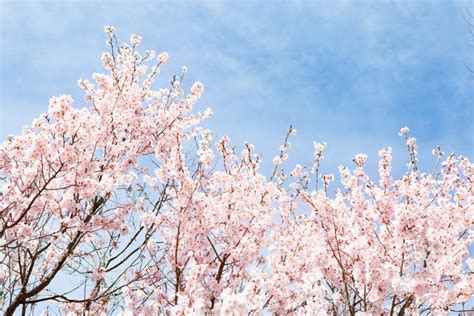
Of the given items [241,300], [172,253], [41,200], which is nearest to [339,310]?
[172,253]

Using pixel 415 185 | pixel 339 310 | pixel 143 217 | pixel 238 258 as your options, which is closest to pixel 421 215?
pixel 415 185

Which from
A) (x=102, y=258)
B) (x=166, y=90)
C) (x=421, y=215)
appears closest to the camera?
(x=421, y=215)

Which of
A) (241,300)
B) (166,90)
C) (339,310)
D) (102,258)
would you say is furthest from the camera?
(166,90)

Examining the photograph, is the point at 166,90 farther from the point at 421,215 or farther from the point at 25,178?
the point at 421,215

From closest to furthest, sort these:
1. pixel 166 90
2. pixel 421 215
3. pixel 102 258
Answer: pixel 421 215 < pixel 102 258 < pixel 166 90

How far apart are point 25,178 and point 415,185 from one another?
6.17 meters

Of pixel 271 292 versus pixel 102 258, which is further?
pixel 102 258

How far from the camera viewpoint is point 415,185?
7680 millimetres

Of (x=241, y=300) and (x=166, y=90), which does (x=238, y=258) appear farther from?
(x=166, y=90)

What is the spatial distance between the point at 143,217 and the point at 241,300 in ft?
10.9

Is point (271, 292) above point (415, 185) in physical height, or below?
below

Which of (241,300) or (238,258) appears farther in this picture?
(238,258)

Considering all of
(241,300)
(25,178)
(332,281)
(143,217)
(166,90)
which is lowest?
(241,300)

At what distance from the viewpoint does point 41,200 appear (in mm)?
7074
